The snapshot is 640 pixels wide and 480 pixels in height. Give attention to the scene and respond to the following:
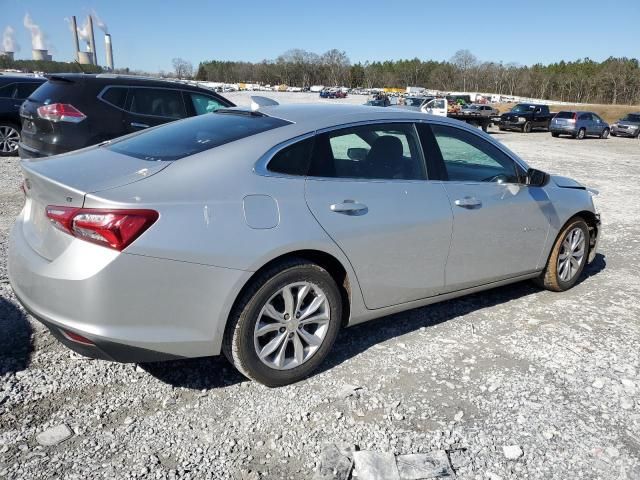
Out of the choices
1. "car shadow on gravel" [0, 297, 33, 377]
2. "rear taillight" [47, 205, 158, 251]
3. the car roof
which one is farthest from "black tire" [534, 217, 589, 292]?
"car shadow on gravel" [0, 297, 33, 377]

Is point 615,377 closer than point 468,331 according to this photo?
Yes

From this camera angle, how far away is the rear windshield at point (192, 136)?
2.99 metres

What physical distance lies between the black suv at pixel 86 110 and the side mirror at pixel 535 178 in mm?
4163

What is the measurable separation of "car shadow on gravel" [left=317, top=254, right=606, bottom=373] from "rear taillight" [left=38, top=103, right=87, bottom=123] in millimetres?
5158

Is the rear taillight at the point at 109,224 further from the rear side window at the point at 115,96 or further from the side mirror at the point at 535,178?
the rear side window at the point at 115,96

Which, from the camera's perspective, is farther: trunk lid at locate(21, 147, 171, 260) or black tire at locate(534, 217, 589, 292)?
black tire at locate(534, 217, 589, 292)

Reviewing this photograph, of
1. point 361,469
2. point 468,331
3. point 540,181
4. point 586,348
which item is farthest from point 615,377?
point 361,469

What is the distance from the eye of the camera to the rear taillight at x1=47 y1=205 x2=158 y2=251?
7.95 feet

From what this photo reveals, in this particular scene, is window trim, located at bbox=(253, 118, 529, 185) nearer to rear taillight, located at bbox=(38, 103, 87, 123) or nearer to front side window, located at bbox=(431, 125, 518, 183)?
front side window, located at bbox=(431, 125, 518, 183)

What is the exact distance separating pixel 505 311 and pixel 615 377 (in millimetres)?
1114

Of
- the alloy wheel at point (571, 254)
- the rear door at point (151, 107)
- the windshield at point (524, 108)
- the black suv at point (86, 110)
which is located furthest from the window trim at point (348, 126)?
the windshield at point (524, 108)

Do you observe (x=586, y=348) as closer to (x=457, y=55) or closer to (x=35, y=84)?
(x=35, y=84)

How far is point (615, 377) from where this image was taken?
132 inches

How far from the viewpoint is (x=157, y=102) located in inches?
308
